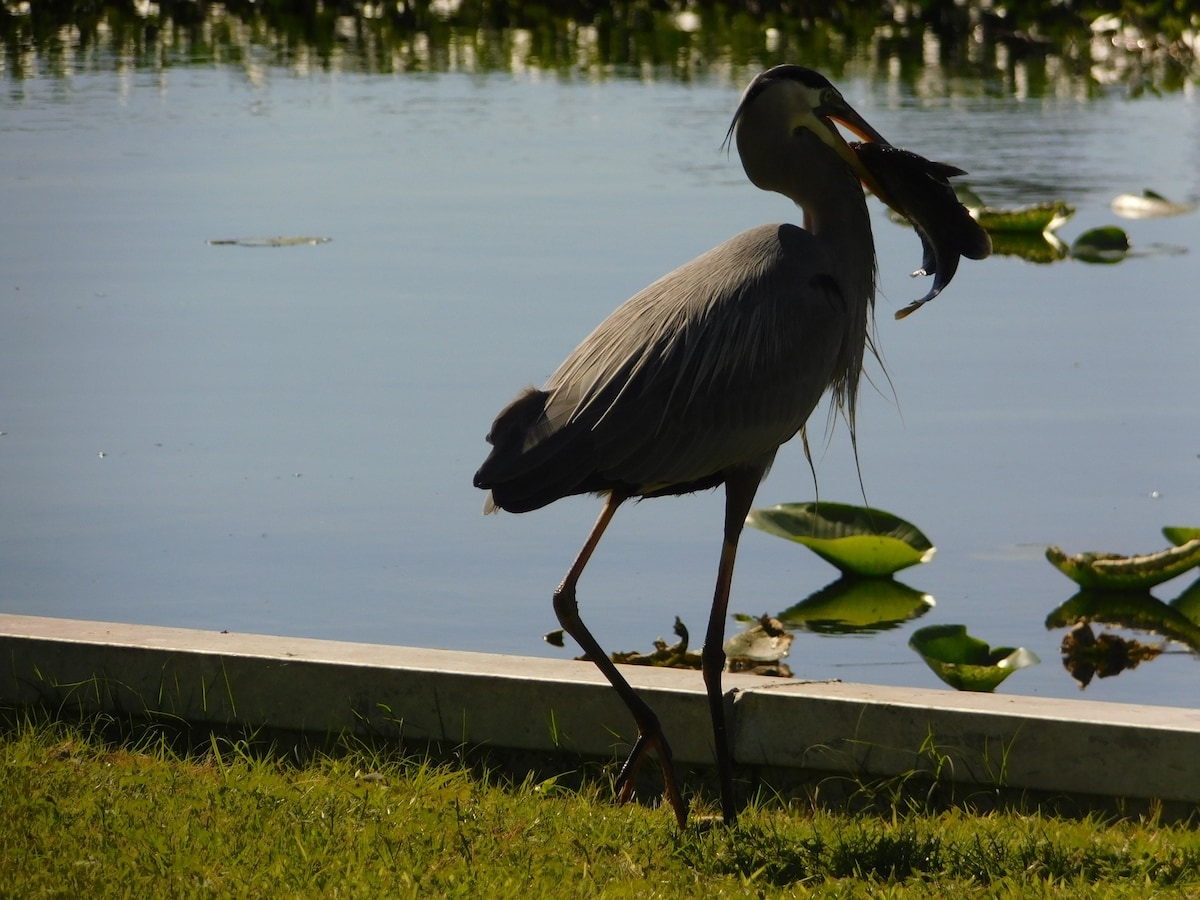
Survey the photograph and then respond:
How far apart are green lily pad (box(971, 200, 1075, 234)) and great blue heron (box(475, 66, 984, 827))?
710 cm

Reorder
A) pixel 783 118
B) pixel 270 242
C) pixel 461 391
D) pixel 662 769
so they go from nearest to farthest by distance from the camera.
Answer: pixel 662 769
pixel 783 118
pixel 461 391
pixel 270 242

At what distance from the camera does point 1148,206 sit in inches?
499

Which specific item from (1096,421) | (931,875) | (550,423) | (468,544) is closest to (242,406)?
(468,544)

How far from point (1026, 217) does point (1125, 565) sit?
590 cm

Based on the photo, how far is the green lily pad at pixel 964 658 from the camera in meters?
5.31

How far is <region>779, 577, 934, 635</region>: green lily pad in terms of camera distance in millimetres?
6184

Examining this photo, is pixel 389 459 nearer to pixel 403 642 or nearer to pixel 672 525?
pixel 672 525

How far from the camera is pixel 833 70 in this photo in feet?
72.7

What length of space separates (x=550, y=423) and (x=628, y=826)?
0.91 metres

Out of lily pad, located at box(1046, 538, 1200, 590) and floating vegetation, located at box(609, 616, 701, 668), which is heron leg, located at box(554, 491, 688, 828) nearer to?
floating vegetation, located at box(609, 616, 701, 668)

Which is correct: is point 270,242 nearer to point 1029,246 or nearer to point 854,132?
point 1029,246

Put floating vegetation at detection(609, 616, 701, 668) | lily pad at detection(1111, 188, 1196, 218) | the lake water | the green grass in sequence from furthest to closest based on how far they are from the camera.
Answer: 1. lily pad at detection(1111, 188, 1196, 218)
2. the lake water
3. floating vegetation at detection(609, 616, 701, 668)
4. the green grass

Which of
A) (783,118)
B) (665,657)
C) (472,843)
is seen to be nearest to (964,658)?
(665,657)

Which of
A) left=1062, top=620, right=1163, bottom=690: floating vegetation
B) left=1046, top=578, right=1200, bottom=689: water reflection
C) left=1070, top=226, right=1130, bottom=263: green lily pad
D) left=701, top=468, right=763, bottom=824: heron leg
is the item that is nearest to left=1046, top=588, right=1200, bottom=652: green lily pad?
left=1046, top=578, right=1200, bottom=689: water reflection
